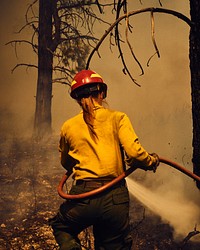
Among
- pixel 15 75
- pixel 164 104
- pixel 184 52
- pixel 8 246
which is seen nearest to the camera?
pixel 8 246

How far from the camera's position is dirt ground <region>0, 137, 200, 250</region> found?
A: 421 centimetres

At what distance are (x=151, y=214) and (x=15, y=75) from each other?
13603 mm

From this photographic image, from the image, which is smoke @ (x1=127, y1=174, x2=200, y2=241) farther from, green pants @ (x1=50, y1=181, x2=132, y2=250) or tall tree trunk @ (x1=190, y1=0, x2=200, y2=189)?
green pants @ (x1=50, y1=181, x2=132, y2=250)

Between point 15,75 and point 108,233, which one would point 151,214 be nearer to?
point 108,233

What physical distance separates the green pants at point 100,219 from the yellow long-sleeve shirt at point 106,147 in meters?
0.17

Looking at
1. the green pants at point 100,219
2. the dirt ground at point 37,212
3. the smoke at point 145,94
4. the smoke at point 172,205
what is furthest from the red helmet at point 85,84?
the smoke at point 145,94

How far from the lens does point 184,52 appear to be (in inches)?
614

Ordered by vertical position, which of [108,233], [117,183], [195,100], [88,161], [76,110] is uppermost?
[195,100]

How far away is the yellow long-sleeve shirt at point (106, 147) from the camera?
8.61 feet

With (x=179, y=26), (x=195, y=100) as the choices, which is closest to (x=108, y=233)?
(x=195, y=100)

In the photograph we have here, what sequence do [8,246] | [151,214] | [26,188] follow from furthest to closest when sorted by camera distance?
[26,188], [151,214], [8,246]

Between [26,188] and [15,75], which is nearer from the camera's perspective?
[26,188]

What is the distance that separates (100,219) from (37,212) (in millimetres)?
2861

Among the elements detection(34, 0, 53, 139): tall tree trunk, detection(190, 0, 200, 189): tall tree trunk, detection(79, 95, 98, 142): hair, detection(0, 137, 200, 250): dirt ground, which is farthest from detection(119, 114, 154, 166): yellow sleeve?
detection(34, 0, 53, 139): tall tree trunk
